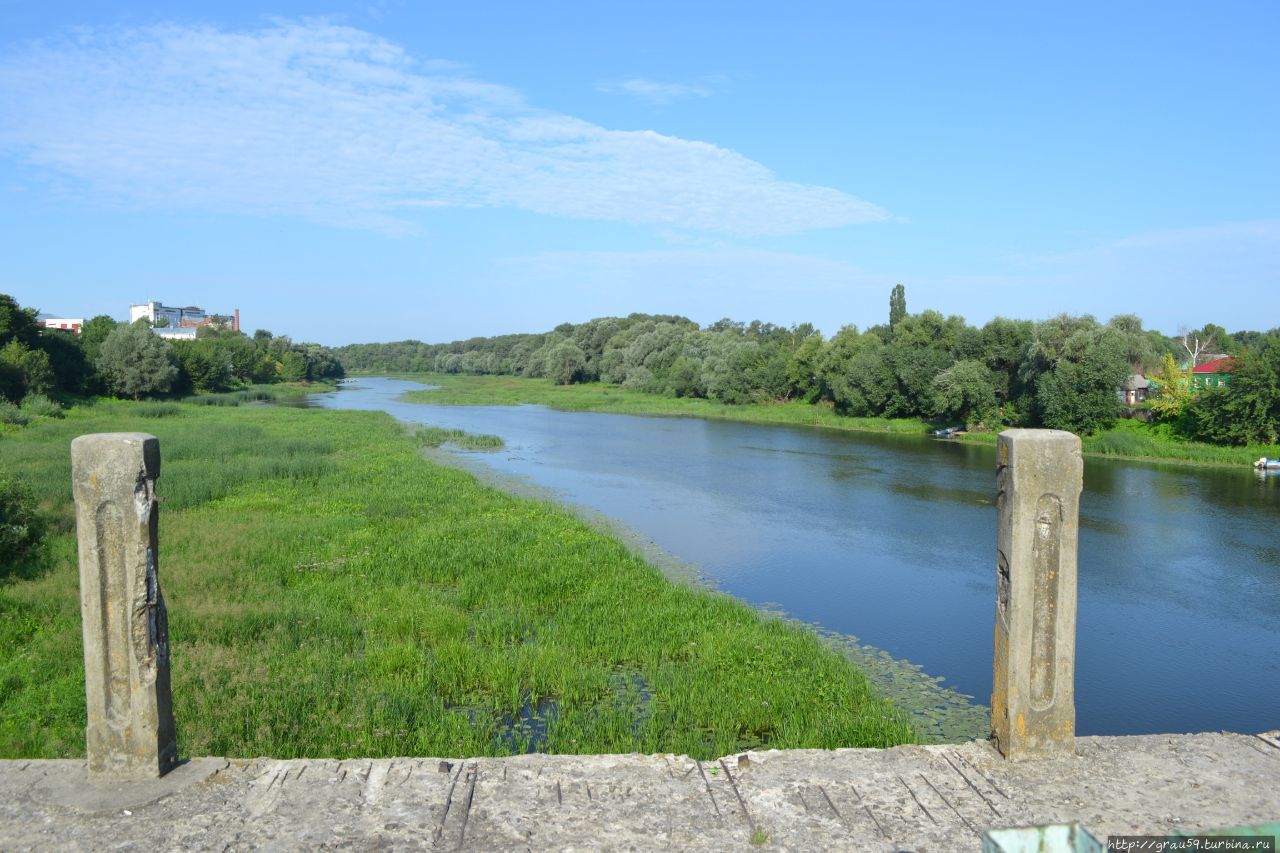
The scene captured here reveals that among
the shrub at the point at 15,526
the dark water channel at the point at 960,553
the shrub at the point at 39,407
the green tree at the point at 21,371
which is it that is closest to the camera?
the dark water channel at the point at 960,553

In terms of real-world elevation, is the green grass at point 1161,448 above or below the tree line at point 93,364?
below

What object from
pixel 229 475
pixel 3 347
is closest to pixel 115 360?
pixel 3 347

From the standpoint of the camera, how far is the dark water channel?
11727 millimetres

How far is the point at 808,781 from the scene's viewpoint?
573cm

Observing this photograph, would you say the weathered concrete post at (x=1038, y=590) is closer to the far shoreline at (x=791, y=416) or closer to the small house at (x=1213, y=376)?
the far shoreline at (x=791, y=416)

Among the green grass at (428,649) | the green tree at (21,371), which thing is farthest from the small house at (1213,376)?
the green tree at (21,371)

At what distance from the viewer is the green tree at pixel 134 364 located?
5469 centimetres

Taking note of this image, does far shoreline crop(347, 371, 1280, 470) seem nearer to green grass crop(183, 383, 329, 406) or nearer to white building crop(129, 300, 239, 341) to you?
green grass crop(183, 383, 329, 406)

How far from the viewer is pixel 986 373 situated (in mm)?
45719

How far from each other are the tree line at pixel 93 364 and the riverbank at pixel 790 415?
18.1m

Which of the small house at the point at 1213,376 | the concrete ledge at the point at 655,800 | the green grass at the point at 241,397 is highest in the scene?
the small house at the point at 1213,376

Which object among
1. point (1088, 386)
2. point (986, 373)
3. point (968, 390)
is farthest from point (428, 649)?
point (986, 373)

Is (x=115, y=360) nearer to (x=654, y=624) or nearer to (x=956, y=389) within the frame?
(x=956, y=389)

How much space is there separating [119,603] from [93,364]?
→ 5760cm
